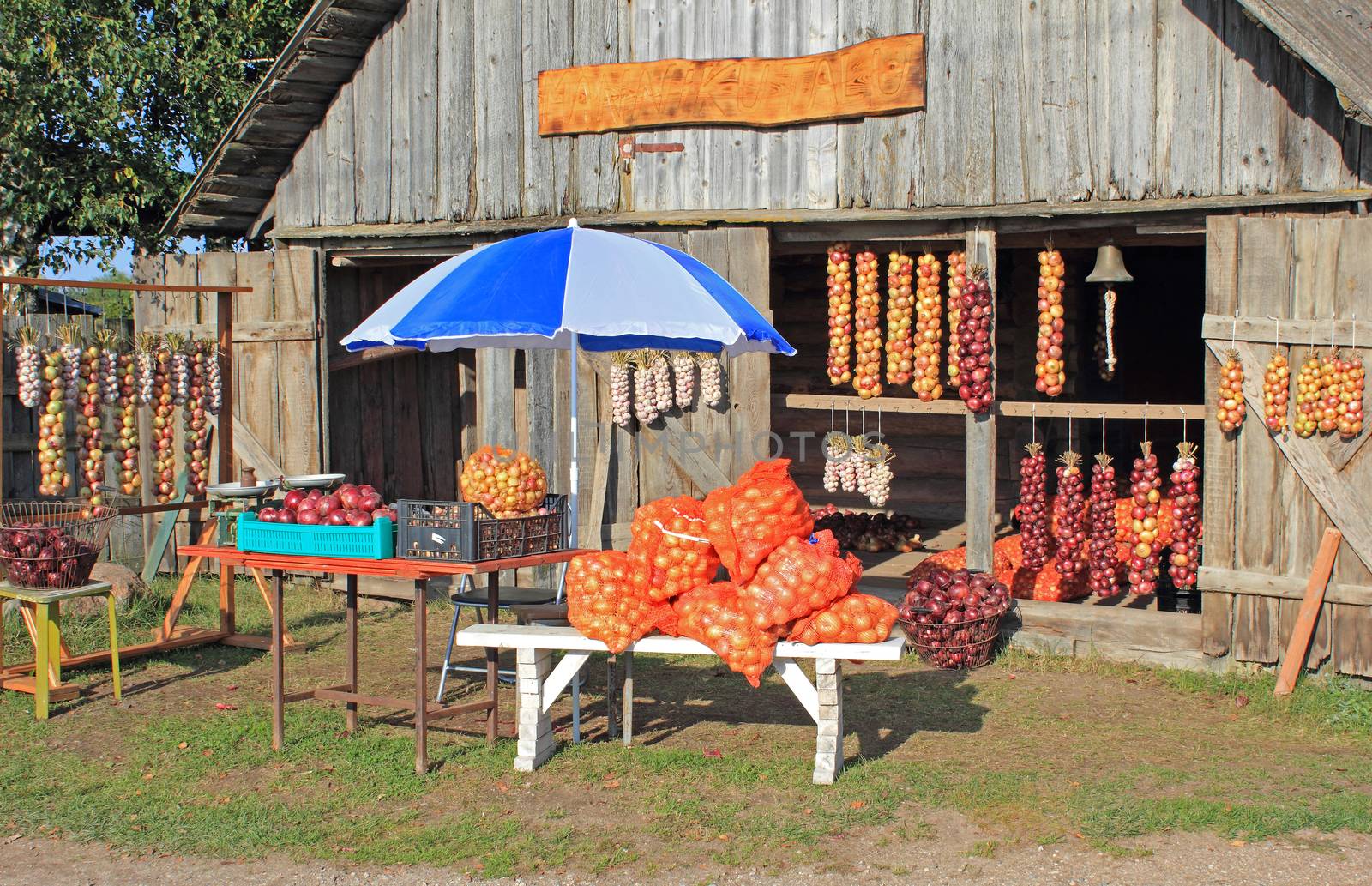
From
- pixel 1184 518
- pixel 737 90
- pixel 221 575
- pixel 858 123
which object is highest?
pixel 737 90

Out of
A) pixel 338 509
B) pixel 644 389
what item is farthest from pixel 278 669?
pixel 644 389

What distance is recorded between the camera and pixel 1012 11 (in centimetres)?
867

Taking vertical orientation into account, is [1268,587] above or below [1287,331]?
below

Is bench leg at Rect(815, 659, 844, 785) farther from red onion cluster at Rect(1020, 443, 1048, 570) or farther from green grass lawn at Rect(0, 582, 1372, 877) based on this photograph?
red onion cluster at Rect(1020, 443, 1048, 570)

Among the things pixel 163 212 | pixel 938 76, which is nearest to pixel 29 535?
pixel 938 76

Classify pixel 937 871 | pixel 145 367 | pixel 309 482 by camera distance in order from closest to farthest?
pixel 937 871
pixel 309 482
pixel 145 367

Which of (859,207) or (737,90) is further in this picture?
(737,90)

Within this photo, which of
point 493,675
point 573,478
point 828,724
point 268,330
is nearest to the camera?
point 828,724

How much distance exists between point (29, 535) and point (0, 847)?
2527 millimetres

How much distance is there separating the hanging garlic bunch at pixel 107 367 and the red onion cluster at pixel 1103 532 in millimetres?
6062

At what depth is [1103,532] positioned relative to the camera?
9.27 m

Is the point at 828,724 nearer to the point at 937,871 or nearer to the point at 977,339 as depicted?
the point at 937,871

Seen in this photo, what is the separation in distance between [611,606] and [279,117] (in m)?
6.16

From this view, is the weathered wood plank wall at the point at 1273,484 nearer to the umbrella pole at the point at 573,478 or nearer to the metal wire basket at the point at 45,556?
the umbrella pole at the point at 573,478
